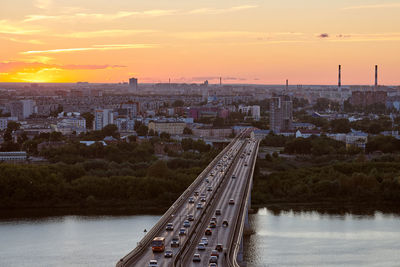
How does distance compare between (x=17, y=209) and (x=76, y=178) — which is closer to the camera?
(x=17, y=209)

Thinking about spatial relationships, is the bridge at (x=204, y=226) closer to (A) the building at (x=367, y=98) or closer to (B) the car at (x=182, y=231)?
(B) the car at (x=182, y=231)

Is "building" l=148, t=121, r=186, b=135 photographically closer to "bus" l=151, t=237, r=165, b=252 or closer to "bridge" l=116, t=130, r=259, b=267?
"bridge" l=116, t=130, r=259, b=267

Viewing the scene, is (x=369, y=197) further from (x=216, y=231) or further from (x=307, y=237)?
(x=216, y=231)

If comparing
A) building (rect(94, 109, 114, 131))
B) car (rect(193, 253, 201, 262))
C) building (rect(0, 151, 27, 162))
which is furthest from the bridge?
building (rect(94, 109, 114, 131))

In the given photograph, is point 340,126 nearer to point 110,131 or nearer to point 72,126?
point 110,131

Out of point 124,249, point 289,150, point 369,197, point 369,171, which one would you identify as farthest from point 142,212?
point 289,150

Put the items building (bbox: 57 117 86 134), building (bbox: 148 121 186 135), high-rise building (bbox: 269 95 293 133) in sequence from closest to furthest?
1. building (bbox: 57 117 86 134)
2. building (bbox: 148 121 186 135)
3. high-rise building (bbox: 269 95 293 133)
